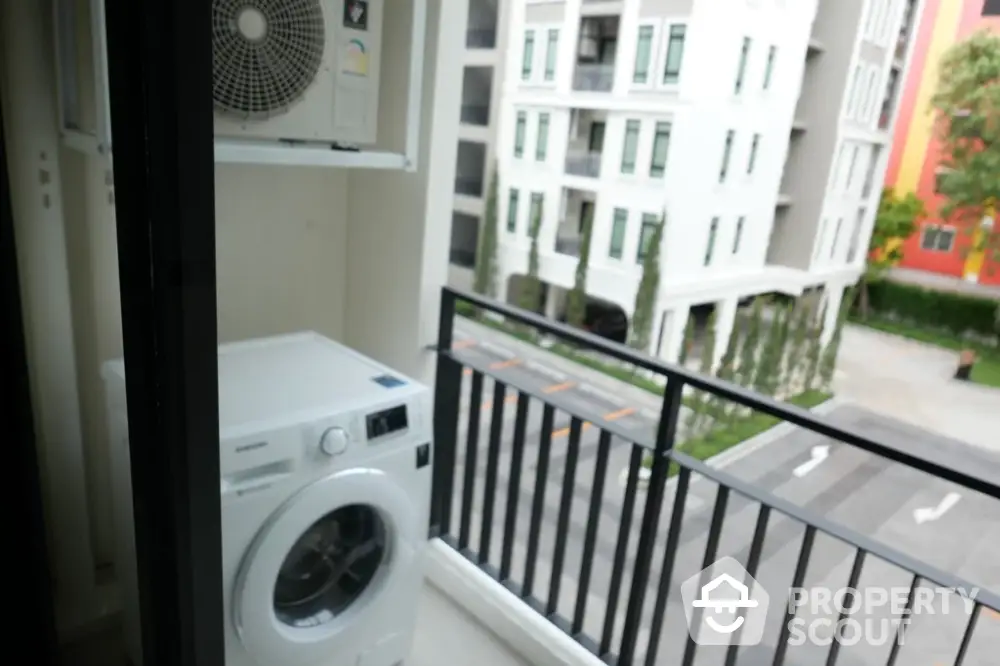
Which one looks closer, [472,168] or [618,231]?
[618,231]

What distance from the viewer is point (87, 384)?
1656 millimetres

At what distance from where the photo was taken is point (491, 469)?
205 cm

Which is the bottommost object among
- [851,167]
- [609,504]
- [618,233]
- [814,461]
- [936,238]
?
[609,504]

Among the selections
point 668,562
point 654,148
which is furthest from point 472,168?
point 668,562

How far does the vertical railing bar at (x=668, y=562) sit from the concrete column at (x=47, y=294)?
146 centimetres

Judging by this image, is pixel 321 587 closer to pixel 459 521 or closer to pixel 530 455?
pixel 459 521

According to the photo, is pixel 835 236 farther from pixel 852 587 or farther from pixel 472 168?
pixel 472 168

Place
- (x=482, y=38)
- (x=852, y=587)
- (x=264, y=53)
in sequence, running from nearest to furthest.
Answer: (x=852, y=587)
(x=264, y=53)
(x=482, y=38)

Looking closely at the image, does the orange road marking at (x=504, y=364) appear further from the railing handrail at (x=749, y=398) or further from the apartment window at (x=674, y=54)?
the apartment window at (x=674, y=54)

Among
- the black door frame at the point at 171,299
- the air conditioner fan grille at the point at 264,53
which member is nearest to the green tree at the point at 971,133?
the air conditioner fan grille at the point at 264,53

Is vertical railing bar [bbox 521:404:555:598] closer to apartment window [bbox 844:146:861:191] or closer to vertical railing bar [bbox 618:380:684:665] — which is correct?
vertical railing bar [bbox 618:380:684:665]

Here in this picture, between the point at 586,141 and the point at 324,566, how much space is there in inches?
61.8

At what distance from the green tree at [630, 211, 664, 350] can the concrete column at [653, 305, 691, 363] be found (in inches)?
1.7

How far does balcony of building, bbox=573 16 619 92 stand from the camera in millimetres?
2119
